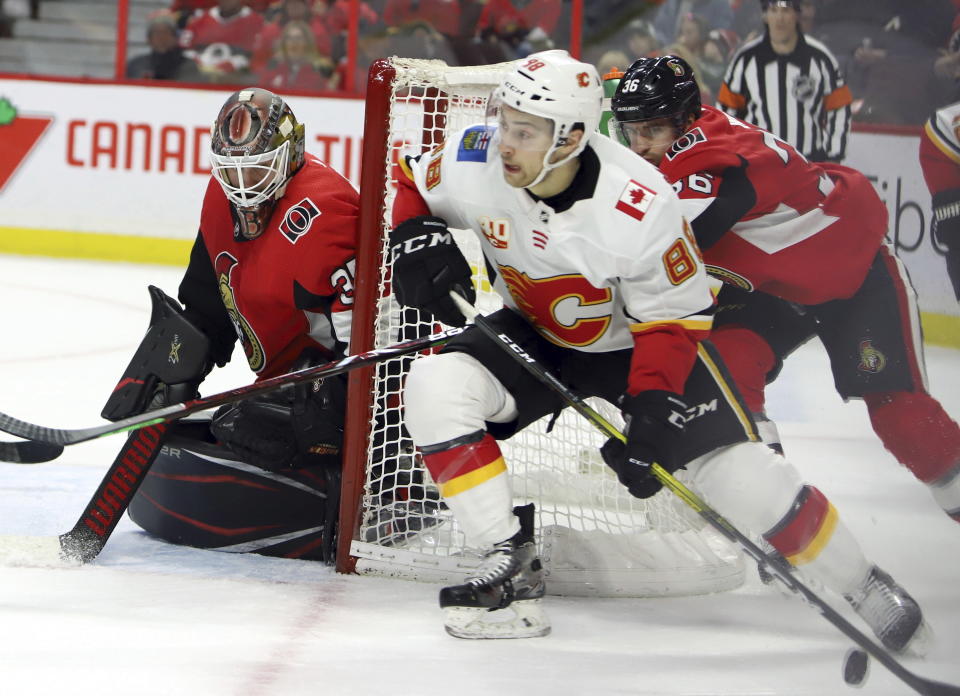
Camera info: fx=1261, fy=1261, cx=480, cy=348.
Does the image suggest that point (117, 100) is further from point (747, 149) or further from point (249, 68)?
point (747, 149)

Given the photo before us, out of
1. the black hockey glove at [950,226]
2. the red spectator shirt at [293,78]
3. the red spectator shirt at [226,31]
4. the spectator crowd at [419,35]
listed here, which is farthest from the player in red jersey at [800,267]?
the red spectator shirt at [226,31]

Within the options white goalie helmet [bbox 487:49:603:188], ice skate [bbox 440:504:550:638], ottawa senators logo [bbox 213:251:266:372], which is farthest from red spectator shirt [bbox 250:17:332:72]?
ice skate [bbox 440:504:550:638]

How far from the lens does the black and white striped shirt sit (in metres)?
4.54

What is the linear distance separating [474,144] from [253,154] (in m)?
0.45

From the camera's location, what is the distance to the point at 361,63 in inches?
261

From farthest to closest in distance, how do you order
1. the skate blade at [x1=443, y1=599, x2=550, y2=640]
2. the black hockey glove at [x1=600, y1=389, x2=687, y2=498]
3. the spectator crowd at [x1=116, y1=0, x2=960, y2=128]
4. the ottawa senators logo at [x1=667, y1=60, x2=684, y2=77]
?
1. the spectator crowd at [x1=116, y1=0, x2=960, y2=128]
2. the ottawa senators logo at [x1=667, y1=60, x2=684, y2=77]
3. the skate blade at [x1=443, y1=599, x2=550, y2=640]
4. the black hockey glove at [x1=600, y1=389, x2=687, y2=498]

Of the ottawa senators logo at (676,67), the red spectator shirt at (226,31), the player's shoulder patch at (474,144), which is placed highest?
the ottawa senators logo at (676,67)

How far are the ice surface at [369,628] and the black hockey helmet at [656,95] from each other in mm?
895

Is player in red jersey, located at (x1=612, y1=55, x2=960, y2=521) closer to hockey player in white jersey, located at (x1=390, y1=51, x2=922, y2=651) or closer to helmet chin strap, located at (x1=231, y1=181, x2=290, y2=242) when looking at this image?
hockey player in white jersey, located at (x1=390, y1=51, x2=922, y2=651)

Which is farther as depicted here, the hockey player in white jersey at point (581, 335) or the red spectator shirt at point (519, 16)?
the red spectator shirt at point (519, 16)

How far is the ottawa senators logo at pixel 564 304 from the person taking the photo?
209 cm

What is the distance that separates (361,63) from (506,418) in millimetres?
4827

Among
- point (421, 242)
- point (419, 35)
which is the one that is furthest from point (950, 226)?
point (419, 35)

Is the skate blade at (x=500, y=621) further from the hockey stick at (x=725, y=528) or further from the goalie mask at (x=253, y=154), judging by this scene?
the goalie mask at (x=253, y=154)
